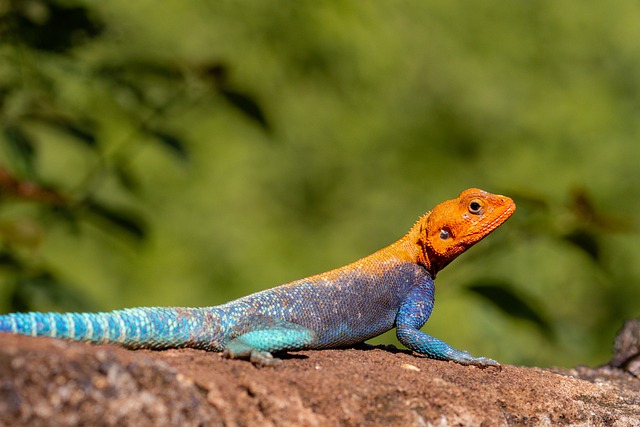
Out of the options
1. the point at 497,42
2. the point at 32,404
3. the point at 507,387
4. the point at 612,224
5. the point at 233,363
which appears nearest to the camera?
the point at 32,404

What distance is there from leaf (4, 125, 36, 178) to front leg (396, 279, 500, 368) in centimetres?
130

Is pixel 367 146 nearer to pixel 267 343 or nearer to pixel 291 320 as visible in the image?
pixel 291 320

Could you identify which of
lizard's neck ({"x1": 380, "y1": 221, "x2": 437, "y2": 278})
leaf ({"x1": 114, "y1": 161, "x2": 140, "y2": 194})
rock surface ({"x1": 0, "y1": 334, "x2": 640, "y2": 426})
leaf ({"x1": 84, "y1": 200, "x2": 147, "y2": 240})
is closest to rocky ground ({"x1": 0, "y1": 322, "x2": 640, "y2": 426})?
rock surface ({"x1": 0, "y1": 334, "x2": 640, "y2": 426})

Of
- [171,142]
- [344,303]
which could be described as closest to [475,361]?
[344,303]

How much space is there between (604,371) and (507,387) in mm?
917

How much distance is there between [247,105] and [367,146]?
2.52 meters

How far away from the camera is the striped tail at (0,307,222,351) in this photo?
1.88 meters

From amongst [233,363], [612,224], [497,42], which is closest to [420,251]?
[612,224]

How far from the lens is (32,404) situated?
1.54 meters

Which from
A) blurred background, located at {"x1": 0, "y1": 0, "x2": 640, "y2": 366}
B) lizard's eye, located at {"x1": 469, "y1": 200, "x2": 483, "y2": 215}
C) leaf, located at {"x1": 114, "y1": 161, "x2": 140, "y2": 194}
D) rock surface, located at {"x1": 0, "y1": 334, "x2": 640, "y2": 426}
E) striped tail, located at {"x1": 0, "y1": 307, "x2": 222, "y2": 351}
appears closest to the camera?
rock surface, located at {"x1": 0, "y1": 334, "x2": 640, "y2": 426}

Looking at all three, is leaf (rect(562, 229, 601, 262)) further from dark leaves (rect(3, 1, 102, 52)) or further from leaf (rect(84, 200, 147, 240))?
dark leaves (rect(3, 1, 102, 52))

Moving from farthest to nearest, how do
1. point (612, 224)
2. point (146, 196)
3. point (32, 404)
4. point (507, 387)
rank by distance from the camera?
point (146, 196) < point (612, 224) < point (507, 387) < point (32, 404)

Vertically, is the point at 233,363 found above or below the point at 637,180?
below

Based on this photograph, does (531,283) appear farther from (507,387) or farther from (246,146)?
(507,387)
